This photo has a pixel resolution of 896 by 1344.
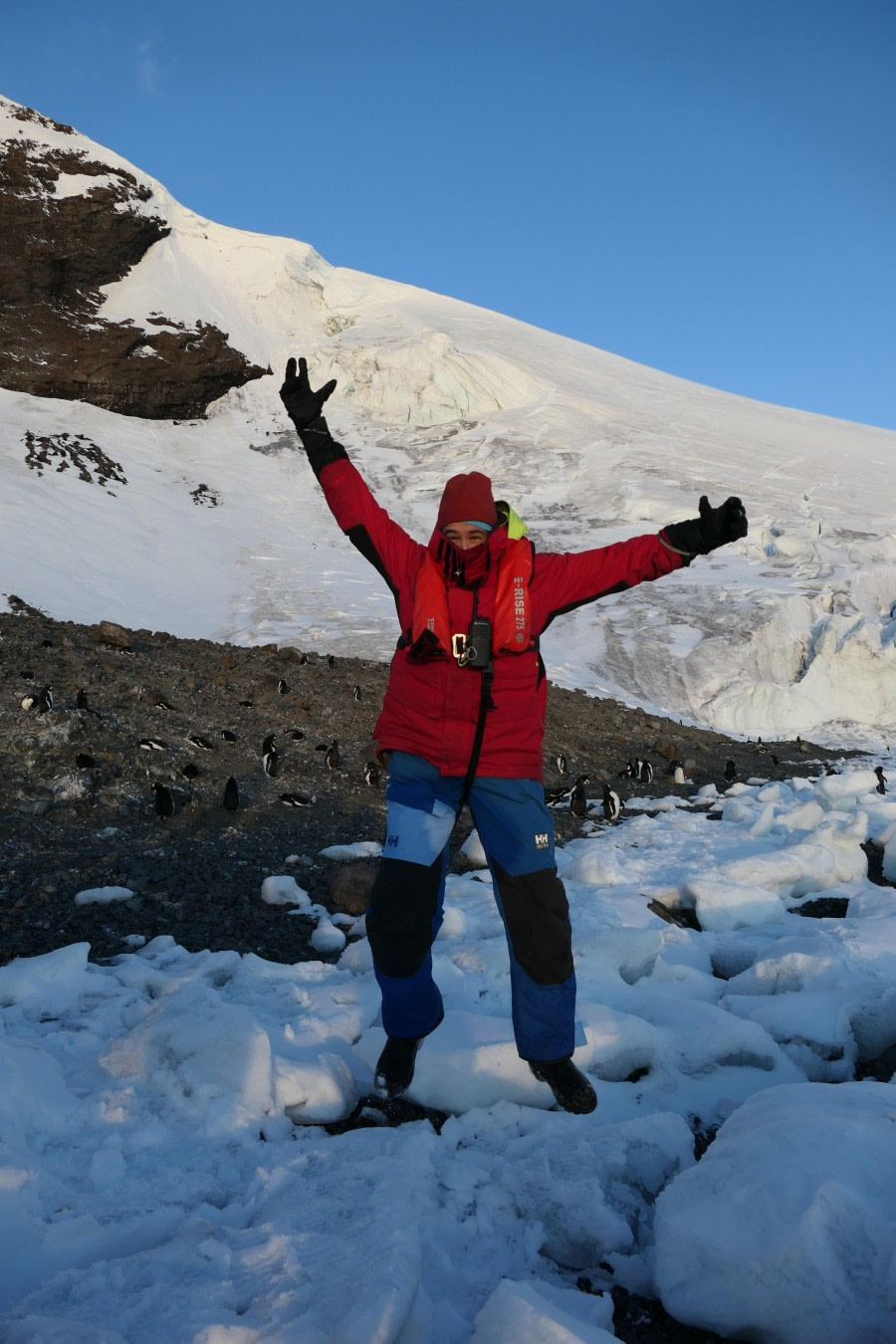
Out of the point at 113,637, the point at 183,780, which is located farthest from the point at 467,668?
the point at 113,637

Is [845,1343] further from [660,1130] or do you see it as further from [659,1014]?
[659,1014]

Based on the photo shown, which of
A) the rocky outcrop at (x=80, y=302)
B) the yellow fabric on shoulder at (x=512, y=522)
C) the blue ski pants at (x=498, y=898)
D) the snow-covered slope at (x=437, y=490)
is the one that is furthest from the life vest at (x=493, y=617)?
the rocky outcrop at (x=80, y=302)

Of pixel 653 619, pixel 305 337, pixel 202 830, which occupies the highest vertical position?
pixel 305 337

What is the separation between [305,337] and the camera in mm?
47438

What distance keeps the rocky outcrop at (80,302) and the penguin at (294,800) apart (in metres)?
35.0

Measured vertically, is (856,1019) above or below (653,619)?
below

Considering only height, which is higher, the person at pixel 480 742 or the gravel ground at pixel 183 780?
the person at pixel 480 742

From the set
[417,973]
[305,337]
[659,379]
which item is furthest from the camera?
[659,379]

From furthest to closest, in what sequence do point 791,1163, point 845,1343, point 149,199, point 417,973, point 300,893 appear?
point 149,199
point 300,893
point 417,973
point 791,1163
point 845,1343

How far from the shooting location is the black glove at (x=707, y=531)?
9.25ft

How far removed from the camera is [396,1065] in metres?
2.64

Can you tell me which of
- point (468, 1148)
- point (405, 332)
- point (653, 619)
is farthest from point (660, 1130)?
point (405, 332)

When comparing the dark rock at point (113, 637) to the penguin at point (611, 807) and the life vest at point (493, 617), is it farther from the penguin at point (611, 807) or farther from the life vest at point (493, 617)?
the life vest at point (493, 617)

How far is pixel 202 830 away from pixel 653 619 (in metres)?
18.7
